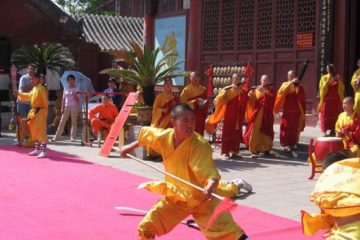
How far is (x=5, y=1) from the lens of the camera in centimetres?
1866

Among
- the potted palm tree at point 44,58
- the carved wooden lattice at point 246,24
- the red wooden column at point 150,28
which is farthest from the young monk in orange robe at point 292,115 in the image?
the red wooden column at point 150,28

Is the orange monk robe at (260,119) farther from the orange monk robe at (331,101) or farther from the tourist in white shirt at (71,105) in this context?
the tourist in white shirt at (71,105)

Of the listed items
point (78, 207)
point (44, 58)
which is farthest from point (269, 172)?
point (44, 58)

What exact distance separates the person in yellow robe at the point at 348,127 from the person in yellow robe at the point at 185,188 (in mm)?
3797

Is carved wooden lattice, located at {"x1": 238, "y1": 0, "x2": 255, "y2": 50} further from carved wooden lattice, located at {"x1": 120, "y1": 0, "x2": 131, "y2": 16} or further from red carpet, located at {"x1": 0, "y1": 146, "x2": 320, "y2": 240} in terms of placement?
carved wooden lattice, located at {"x1": 120, "y1": 0, "x2": 131, "y2": 16}

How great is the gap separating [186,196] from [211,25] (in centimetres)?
1156

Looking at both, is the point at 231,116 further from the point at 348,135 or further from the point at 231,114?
the point at 348,135

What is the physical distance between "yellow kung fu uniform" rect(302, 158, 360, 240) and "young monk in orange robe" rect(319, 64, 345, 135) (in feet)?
26.8

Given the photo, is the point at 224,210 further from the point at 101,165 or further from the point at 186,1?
the point at 186,1

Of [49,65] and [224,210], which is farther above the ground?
[49,65]

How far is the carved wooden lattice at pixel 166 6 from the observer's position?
54.1 ft

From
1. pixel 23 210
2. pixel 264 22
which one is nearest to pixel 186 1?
pixel 264 22

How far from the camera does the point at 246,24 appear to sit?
14055 millimetres

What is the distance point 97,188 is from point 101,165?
2028 millimetres
